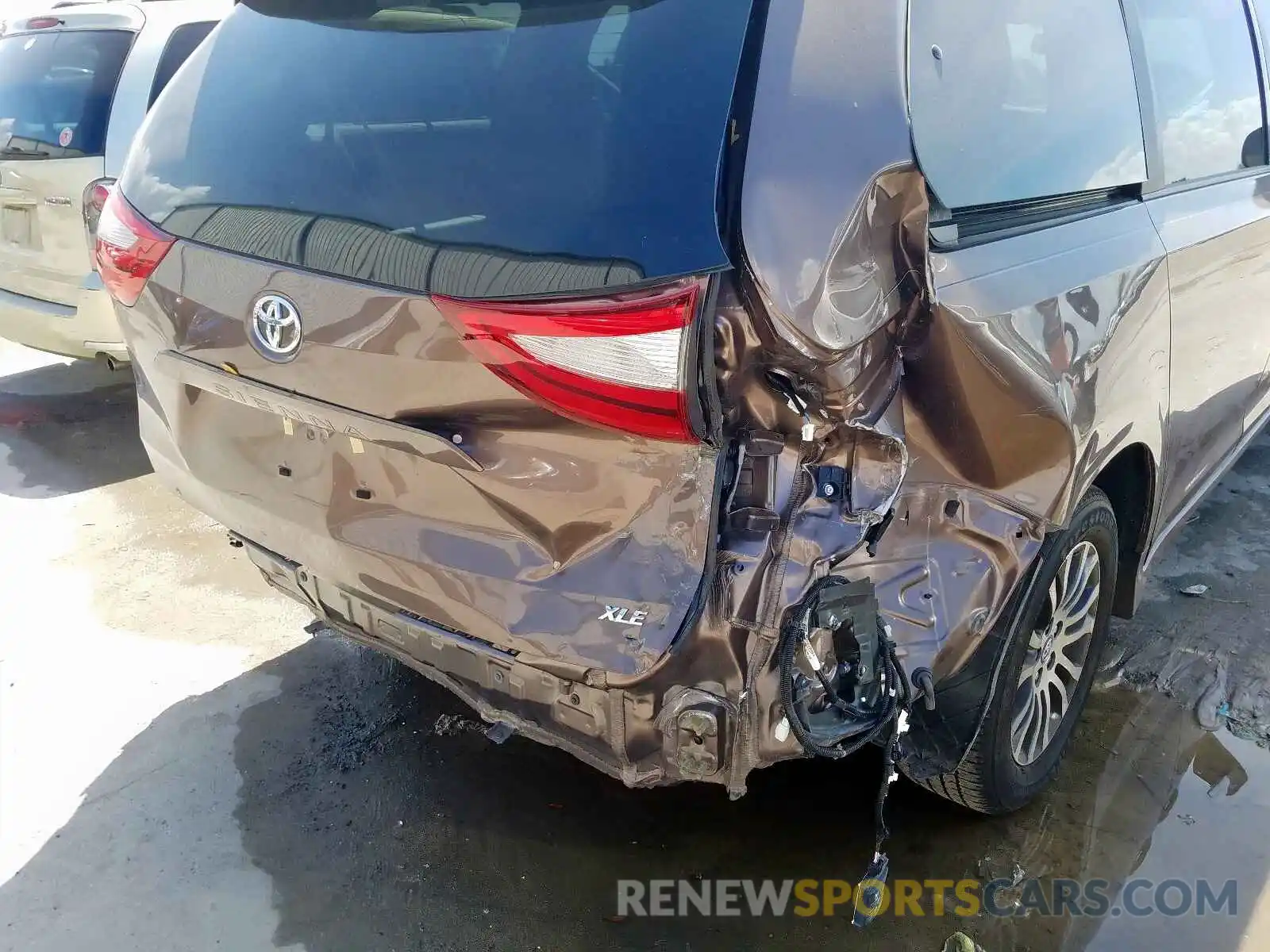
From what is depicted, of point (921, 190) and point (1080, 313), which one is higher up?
point (921, 190)

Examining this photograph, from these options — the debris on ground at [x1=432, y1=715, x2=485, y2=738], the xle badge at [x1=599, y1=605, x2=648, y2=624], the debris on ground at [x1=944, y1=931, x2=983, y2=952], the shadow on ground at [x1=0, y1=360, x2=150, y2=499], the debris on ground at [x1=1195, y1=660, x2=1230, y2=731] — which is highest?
the xle badge at [x1=599, y1=605, x2=648, y2=624]

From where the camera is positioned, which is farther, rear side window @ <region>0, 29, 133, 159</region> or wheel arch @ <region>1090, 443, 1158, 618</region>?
rear side window @ <region>0, 29, 133, 159</region>

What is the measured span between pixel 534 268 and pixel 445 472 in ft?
1.40

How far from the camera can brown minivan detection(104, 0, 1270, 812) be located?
157 centimetres

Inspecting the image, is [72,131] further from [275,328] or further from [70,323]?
[275,328]

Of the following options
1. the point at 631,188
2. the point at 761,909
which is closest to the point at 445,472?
the point at 631,188

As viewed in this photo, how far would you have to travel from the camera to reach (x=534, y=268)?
63.5 inches

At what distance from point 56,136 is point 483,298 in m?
Result: 3.96

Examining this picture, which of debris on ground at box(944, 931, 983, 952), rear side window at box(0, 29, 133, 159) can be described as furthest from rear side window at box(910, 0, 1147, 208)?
rear side window at box(0, 29, 133, 159)

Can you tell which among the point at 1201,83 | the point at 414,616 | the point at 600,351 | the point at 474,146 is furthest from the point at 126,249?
the point at 1201,83

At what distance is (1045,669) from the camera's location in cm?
252

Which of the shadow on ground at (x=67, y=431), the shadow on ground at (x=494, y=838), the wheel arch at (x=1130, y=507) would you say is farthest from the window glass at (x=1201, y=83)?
the shadow on ground at (x=67, y=431)

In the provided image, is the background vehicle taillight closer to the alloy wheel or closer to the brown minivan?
the brown minivan

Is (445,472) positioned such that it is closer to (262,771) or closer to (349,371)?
(349,371)
